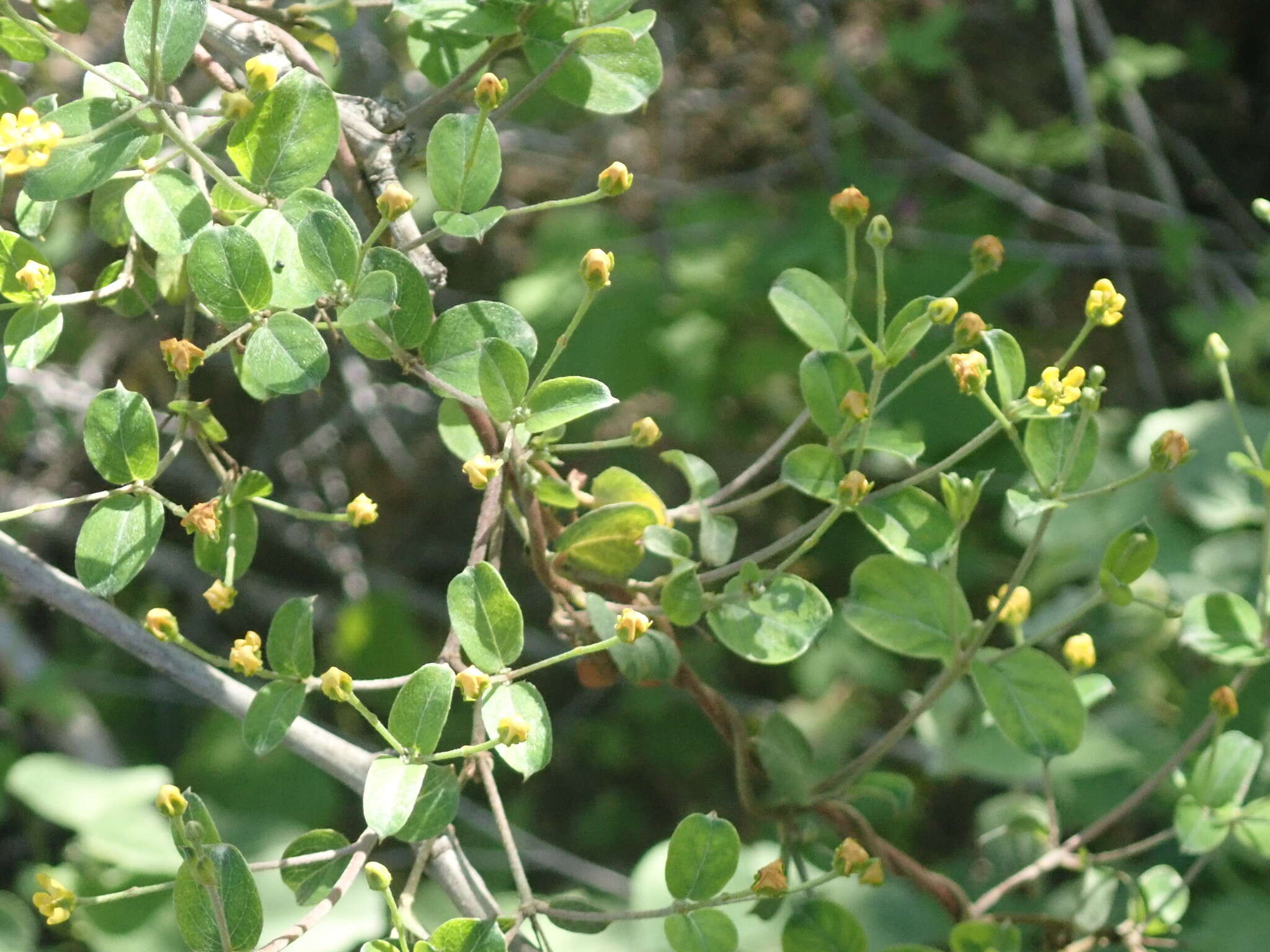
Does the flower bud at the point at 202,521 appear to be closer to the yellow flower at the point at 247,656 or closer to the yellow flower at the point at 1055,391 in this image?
the yellow flower at the point at 247,656

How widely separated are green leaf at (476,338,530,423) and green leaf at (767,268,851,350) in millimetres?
201

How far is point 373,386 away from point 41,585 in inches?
47.3

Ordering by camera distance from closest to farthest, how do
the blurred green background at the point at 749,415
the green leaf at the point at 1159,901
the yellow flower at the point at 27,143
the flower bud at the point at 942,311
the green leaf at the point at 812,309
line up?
the yellow flower at the point at 27,143 → the flower bud at the point at 942,311 → the green leaf at the point at 812,309 → the green leaf at the point at 1159,901 → the blurred green background at the point at 749,415

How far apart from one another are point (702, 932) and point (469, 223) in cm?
39

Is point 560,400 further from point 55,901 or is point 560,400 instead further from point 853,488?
point 55,901

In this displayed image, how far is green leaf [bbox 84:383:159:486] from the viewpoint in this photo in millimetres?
607

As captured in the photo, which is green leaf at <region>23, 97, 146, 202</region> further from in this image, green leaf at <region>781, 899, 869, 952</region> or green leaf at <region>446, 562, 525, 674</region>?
green leaf at <region>781, 899, 869, 952</region>

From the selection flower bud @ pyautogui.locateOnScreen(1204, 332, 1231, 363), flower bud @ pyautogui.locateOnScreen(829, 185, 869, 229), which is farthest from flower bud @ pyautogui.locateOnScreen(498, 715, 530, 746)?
flower bud @ pyautogui.locateOnScreen(1204, 332, 1231, 363)

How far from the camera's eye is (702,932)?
0.63m

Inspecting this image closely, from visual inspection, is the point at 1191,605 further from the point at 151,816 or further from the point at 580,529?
the point at 151,816

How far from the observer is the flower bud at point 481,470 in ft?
1.92

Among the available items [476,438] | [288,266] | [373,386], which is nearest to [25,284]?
[288,266]

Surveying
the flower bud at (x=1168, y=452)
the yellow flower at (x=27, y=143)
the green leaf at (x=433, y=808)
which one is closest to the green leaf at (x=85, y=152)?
the yellow flower at (x=27, y=143)

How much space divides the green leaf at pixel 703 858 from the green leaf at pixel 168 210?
15.7 inches
